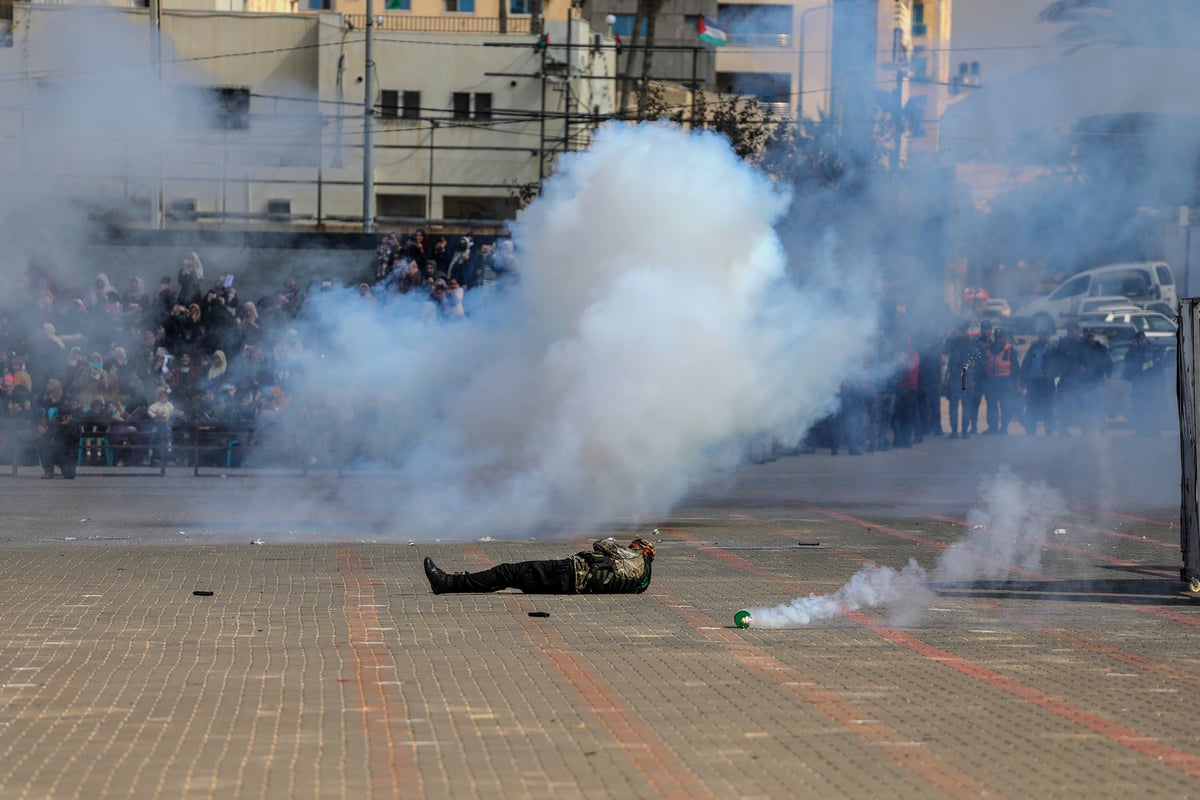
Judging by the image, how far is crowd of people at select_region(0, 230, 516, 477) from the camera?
70.6 feet

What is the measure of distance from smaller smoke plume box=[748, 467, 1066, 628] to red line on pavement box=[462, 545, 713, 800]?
5.71ft

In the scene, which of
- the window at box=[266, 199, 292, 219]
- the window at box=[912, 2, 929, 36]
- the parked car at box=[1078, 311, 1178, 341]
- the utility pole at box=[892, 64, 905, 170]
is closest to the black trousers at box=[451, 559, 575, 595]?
the window at box=[912, 2, 929, 36]

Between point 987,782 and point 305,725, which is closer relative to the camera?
point 987,782

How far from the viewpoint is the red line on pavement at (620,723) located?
21.6 feet

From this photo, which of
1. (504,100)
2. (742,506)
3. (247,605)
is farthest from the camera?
(504,100)

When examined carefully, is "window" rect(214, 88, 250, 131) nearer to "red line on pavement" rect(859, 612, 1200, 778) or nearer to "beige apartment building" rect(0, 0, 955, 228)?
"beige apartment building" rect(0, 0, 955, 228)

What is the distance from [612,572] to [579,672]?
3125 millimetres

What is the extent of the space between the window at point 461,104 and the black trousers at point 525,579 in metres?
28.2

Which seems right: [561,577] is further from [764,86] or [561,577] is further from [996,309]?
[996,309]

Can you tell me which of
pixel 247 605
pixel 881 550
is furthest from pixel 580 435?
pixel 247 605

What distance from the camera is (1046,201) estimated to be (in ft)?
65.2

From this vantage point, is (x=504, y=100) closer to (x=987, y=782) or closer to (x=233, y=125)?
(x=233, y=125)

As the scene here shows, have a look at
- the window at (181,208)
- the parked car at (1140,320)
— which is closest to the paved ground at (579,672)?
the window at (181,208)

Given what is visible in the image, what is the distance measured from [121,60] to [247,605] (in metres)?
Result: 6.84
